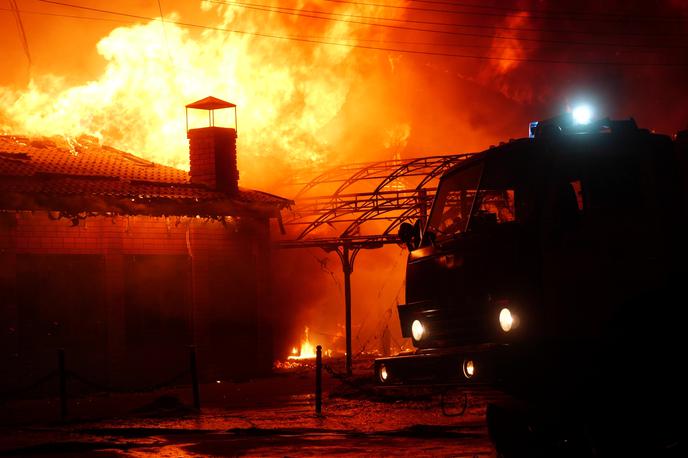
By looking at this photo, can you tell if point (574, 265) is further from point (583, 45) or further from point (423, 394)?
point (583, 45)

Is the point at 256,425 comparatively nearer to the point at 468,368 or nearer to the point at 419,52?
the point at 468,368

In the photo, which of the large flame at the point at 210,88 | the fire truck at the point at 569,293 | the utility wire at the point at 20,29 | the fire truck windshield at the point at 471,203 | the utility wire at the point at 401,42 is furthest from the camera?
the utility wire at the point at 401,42

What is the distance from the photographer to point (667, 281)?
25.0 feet

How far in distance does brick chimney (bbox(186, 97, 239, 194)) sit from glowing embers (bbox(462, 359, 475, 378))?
49.1ft

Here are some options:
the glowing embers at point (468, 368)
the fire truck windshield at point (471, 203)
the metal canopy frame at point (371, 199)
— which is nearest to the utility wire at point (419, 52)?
the metal canopy frame at point (371, 199)

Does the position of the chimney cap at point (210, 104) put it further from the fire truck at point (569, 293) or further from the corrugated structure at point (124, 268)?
the fire truck at point (569, 293)

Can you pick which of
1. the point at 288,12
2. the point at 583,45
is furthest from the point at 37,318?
the point at 583,45

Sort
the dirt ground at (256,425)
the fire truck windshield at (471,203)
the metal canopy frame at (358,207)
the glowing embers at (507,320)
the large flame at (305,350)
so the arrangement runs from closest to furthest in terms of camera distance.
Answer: the glowing embers at (507,320)
the fire truck windshield at (471,203)
the dirt ground at (256,425)
the metal canopy frame at (358,207)
the large flame at (305,350)

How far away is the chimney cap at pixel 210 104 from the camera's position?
75.2ft

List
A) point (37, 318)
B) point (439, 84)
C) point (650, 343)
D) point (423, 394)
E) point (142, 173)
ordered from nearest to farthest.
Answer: point (650, 343) < point (423, 394) < point (37, 318) < point (142, 173) < point (439, 84)

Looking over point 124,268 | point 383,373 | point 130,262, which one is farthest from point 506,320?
point 130,262

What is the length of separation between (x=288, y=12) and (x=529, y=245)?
26168 millimetres

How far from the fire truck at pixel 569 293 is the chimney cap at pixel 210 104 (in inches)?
591

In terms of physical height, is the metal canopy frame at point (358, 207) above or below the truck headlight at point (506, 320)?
above
